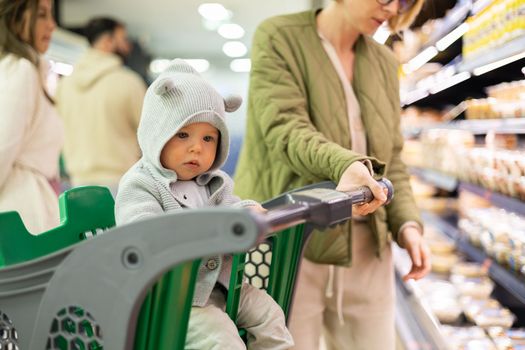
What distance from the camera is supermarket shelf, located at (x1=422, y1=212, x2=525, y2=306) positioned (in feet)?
8.89

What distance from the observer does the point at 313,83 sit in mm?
1872

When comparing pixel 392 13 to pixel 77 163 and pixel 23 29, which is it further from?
pixel 77 163

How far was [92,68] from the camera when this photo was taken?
484cm

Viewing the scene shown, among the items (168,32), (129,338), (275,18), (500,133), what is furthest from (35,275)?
(168,32)

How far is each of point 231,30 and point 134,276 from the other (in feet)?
21.7

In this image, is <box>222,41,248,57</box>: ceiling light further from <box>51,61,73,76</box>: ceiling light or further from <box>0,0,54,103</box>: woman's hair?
<box>0,0,54,103</box>: woman's hair

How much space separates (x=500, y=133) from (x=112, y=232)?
3.12m

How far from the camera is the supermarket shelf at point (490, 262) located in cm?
271

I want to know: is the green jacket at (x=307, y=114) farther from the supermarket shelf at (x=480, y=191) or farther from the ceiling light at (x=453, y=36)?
the ceiling light at (x=453, y=36)

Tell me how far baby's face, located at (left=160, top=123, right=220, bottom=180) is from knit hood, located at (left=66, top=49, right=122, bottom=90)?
137 inches

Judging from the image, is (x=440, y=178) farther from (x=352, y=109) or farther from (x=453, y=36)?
(x=352, y=109)

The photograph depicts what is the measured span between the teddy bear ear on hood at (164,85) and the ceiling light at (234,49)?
19.5 feet

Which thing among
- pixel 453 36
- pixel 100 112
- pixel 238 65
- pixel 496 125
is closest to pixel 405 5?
pixel 496 125

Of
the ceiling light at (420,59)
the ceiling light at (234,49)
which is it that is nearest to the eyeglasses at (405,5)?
the ceiling light at (420,59)
